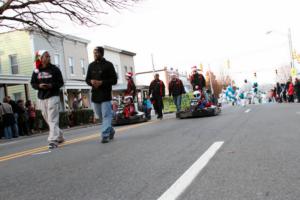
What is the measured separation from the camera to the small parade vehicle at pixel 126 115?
16828mm

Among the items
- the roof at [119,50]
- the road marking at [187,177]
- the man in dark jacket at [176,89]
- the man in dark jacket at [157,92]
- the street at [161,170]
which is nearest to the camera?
the road marking at [187,177]

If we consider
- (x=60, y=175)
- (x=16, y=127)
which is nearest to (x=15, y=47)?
(x=16, y=127)

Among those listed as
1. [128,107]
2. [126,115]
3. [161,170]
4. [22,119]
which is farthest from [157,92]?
[161,170]

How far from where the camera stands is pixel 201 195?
4.24 meters

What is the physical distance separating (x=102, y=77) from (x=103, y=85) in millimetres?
161

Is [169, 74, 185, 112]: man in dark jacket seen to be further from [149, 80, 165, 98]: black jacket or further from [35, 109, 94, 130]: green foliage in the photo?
[35, 109, 94, 130]: green foliage

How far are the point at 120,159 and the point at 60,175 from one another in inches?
44.5

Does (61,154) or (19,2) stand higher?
(19,2)

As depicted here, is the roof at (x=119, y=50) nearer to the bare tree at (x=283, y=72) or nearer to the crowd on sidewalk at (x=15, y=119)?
the crowd on sidewalk at (x=15, y=119)

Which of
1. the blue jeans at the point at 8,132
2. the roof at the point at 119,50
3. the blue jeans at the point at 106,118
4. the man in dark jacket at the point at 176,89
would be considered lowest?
the blue jeans at the point at 8,132

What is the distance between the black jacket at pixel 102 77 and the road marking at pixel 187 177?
3046mm

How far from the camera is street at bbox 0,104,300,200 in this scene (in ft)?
14.6

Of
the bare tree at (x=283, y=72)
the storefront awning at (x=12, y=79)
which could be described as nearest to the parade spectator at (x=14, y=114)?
the storefront awning at (x=12, y=79)

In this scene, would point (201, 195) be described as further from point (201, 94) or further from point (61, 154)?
point (201, 94)
